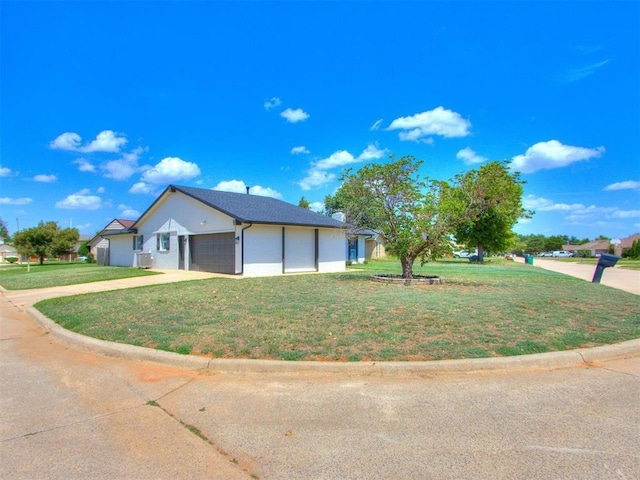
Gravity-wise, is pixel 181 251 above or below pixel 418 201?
below

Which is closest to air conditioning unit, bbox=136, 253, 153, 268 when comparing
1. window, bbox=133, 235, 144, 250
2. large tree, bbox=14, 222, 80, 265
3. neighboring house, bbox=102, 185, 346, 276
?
neighboring house, bbox=102, 185, 346, 276

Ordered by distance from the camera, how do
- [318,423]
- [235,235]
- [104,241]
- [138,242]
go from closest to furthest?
[318,423], [235,235], [138,242], [104,241]

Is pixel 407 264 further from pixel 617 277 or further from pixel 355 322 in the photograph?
pixel 617 277

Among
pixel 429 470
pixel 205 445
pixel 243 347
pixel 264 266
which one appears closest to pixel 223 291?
pixel 243 347

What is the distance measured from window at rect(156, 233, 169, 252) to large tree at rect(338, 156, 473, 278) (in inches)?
540

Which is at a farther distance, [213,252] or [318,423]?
[213,252]

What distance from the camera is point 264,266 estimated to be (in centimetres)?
1816

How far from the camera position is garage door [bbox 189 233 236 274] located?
18.1 meters

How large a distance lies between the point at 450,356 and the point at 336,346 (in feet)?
4.97

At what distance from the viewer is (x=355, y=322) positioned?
6691 mm

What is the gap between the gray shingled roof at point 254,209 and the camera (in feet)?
59.0

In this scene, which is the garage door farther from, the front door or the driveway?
the driveway

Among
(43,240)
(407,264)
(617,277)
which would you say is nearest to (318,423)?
(407,264)

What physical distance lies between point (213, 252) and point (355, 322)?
13919 millimetres
